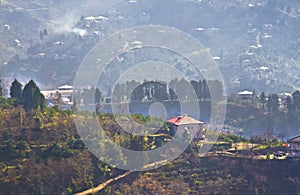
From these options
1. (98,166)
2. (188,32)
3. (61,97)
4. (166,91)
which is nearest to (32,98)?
(98,166)

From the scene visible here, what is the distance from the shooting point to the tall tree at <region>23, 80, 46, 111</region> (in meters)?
39.2

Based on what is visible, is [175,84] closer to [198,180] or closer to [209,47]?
[198,180]

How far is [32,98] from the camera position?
1554 inches

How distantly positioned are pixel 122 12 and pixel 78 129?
337ft

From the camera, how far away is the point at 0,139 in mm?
33500

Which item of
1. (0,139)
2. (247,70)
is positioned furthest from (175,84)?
(247,70)

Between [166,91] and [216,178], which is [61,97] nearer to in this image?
[166,91]

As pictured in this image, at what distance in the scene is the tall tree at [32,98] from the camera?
39206mm

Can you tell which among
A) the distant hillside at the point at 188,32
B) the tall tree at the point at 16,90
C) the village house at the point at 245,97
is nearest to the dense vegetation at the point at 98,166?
the tall tree at the point at 16,90

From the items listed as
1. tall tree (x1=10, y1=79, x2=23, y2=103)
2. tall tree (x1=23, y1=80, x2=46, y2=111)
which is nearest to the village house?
tall tree (x1=10, y1=79, x2=23, y2=103)

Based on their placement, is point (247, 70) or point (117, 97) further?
point (247, 70)

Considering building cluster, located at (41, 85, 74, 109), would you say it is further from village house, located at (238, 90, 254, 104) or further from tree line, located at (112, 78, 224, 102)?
village house, located at (238, 90, 254, 104)

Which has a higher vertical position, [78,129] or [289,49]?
[289,49]

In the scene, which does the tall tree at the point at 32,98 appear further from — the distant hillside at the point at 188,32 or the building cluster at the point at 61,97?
the distant hillside at the point at 188,32
